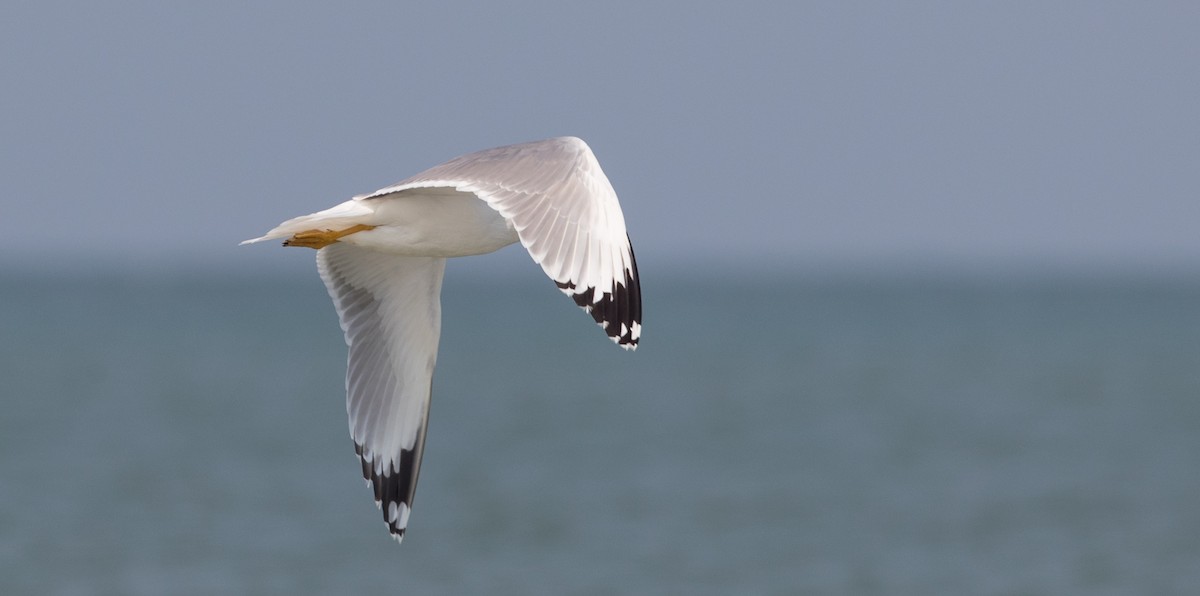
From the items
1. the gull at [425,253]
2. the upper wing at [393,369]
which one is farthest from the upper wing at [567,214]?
the upper wing at [393,369]

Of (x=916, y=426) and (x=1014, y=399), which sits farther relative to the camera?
(x=1014, y=399)

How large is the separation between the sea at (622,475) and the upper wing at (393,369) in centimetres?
707

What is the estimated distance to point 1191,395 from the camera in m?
39.0

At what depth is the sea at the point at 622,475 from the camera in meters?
17.7

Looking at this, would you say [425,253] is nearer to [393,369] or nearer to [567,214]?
[393,369]

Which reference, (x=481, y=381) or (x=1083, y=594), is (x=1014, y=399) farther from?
(x=1083, y=594)

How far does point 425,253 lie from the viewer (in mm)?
8625

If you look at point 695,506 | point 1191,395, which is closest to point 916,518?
point 695,506

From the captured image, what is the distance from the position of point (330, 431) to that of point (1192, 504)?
13306 millimetres

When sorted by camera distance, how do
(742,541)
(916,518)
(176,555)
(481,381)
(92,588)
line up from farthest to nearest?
(481,381)
(916,518)
(742,541)
(176,555)
(92,588)

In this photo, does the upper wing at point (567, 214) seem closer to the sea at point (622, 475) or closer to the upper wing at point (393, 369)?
the upper wing at point (393, 369)

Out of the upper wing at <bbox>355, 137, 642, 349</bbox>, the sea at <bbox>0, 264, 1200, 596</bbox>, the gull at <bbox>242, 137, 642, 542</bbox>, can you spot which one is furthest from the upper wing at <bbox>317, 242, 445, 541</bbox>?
the sea at <bbox>0, 264, 1200, 596</bbox>

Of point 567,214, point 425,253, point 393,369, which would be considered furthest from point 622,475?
point 567,214

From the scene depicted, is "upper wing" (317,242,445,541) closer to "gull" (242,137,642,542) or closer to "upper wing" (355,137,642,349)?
"gull" (242,137,642,542)
